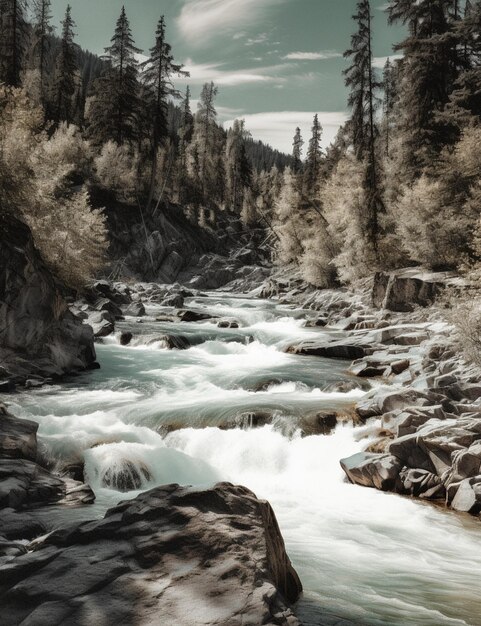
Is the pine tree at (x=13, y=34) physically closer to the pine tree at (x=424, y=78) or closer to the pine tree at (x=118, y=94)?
the pine tree at (x=118, y=94)

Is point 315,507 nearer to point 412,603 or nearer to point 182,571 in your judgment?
point 412,603

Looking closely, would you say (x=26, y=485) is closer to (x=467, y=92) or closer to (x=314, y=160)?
(x=467, y=92)

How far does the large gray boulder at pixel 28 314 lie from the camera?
49.0 feet

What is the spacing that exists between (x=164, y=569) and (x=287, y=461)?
23.8ft

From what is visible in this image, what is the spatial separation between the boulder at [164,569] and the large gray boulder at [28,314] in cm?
1187

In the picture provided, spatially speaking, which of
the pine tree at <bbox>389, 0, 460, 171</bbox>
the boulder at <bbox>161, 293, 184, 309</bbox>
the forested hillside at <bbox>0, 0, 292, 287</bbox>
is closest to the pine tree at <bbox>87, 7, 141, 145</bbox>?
the forested hillside at <bbox>0, 0, 292, 287</bbox>

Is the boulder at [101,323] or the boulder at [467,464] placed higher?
the boulder at [101,323]

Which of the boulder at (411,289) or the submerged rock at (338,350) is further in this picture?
the boulder at (411,289)

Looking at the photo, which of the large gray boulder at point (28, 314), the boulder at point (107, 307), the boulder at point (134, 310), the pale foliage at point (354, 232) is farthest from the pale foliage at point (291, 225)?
the large gray boulder at point (28, 314)

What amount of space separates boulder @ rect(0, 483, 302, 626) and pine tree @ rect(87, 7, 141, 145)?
54.3m

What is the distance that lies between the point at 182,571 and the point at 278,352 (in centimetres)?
1787

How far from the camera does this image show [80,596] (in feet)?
11.3

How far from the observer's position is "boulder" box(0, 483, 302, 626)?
329 cm

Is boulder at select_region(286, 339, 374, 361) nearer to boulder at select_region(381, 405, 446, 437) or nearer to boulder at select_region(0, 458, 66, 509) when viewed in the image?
boulder at select_region(381, 405, 446, 437)
